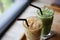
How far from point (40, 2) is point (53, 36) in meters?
1.32

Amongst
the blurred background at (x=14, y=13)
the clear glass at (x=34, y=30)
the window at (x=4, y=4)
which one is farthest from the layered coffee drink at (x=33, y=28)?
the window at (x=4, y=4)

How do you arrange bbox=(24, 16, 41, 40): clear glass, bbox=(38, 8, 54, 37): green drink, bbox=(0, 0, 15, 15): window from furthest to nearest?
bbox=(0, 0, 15, 15): window
bbox=(38, 8, 54, 37): green drink
bbox=(24, 16, 41, 40): clear glass

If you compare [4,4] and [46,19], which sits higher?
[46,19]

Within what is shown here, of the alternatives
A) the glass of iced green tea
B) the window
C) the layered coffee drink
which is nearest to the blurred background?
the window

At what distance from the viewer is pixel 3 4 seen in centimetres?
200

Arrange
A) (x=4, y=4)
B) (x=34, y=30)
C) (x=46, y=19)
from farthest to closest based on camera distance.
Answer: (x=4, y=4)
(x=46, y=19)
(x=34, y=30)

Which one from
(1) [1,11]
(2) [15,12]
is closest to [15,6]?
(2) [15,12]

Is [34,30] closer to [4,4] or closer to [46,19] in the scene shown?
[46,19]

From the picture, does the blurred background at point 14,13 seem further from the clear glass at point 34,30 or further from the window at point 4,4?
the clear glass at point 34,30

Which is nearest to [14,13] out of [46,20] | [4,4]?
[4,4]

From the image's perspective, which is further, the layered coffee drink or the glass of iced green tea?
the glass of iced green tea

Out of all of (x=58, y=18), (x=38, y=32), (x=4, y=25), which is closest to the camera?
(x=38, y=32)

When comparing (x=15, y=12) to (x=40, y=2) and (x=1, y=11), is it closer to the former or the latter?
(x=1, y=11)

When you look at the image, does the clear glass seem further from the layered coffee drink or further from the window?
the window
